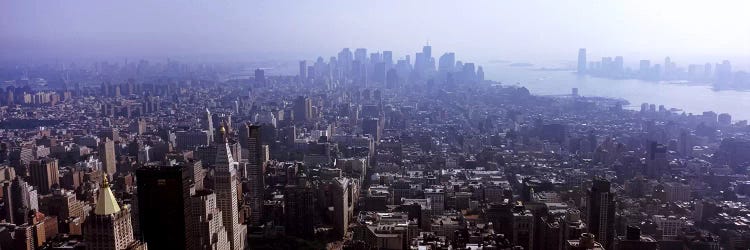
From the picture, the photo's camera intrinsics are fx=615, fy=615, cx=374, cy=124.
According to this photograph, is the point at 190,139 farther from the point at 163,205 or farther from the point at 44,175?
the point at 163,205

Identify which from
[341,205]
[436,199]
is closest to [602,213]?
[436,199]

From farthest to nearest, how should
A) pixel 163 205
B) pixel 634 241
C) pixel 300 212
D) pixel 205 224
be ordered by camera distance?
pixel 300 212, pixel 634 241, pixel 205 224, pixel 163 205

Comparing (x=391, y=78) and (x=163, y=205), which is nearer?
(x=163, y=205)

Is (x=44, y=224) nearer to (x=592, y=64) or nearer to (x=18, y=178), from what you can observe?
(x=18, y=178)

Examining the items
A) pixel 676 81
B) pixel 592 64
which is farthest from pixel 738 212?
pixel 592 64

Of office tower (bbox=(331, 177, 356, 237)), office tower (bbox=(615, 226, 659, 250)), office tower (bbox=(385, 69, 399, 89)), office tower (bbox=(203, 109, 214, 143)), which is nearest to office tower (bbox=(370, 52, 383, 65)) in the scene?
office tower (bbox=(385, 69, 399, 89))

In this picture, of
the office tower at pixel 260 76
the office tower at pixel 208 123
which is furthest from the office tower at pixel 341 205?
the office tower at pixel 260 76
